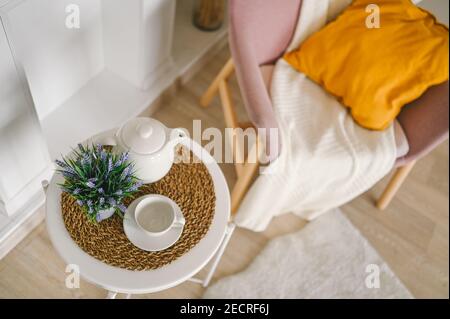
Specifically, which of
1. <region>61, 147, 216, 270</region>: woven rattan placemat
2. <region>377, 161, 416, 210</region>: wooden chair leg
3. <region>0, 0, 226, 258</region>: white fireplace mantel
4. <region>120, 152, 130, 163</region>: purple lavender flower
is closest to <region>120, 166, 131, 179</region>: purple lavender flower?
<region>120, 152, 130, 163</region>: purple lavender flower

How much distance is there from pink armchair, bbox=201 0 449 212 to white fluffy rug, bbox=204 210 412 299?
0.81 feet

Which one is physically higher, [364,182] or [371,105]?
[371,105]

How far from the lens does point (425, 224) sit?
1.58m

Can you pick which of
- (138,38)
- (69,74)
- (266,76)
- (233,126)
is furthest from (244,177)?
(69,74)

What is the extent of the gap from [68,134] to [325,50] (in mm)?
867

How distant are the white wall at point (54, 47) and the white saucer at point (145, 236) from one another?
48 centimetres

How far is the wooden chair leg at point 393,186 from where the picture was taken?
141cm

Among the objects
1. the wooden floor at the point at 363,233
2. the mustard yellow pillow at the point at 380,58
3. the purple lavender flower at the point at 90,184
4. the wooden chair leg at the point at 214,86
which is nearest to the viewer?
the purple lavender flower at the point at 90,184

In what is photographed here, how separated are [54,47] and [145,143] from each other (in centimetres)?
58

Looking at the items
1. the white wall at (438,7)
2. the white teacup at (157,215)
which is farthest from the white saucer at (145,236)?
the white wall at (438,7)

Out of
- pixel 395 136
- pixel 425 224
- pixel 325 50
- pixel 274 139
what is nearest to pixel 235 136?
pixel 274 139

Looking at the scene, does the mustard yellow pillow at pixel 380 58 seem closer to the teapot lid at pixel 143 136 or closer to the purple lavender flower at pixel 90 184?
the teapot lid at pixel 143 136

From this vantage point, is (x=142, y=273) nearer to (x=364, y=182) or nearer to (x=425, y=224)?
(x=364, y=182)

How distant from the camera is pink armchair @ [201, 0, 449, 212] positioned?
1.07 meters
